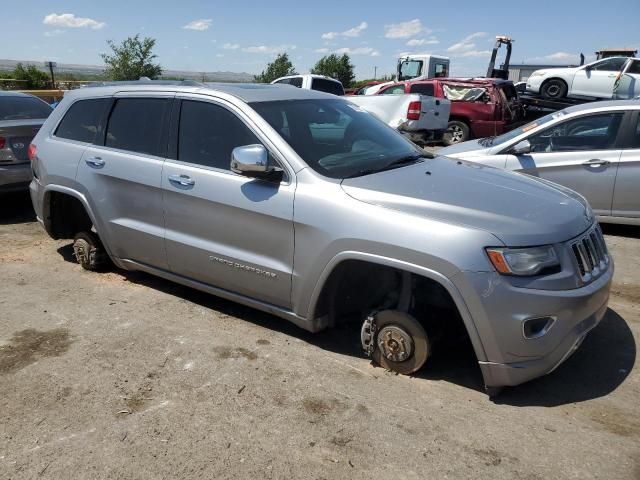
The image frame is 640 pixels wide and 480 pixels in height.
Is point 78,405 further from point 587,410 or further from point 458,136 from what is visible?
point 458,136

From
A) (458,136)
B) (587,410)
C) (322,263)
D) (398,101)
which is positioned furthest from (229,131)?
(458,136)

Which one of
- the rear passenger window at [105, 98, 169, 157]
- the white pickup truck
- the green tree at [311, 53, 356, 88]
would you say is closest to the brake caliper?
the rear passenger window at [105, 98, 169, 157]

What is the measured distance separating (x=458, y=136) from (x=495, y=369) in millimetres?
11599

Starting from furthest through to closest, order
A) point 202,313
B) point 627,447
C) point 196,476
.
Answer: point 202,313
point 627,447
point 196,476

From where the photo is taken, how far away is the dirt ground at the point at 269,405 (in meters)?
2.62

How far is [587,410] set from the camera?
10.0ft

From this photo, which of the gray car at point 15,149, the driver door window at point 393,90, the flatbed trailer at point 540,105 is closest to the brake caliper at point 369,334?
the gray car at point 15,149

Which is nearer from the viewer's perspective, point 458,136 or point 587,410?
point 587,410

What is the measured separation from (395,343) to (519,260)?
0.93 meters

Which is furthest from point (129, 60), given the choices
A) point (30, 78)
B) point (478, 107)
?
point (478, 107)

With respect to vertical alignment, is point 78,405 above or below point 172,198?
below

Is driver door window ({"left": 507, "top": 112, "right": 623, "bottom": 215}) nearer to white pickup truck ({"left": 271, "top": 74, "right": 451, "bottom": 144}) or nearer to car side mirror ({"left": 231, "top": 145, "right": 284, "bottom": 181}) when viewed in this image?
car side mirror ({"left": 231, "top": 145, "right": 284, "bottom": 181})

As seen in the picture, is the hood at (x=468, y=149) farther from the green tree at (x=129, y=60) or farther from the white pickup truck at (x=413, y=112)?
the green tree at (x=129, y=60)

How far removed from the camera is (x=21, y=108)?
7.87m
